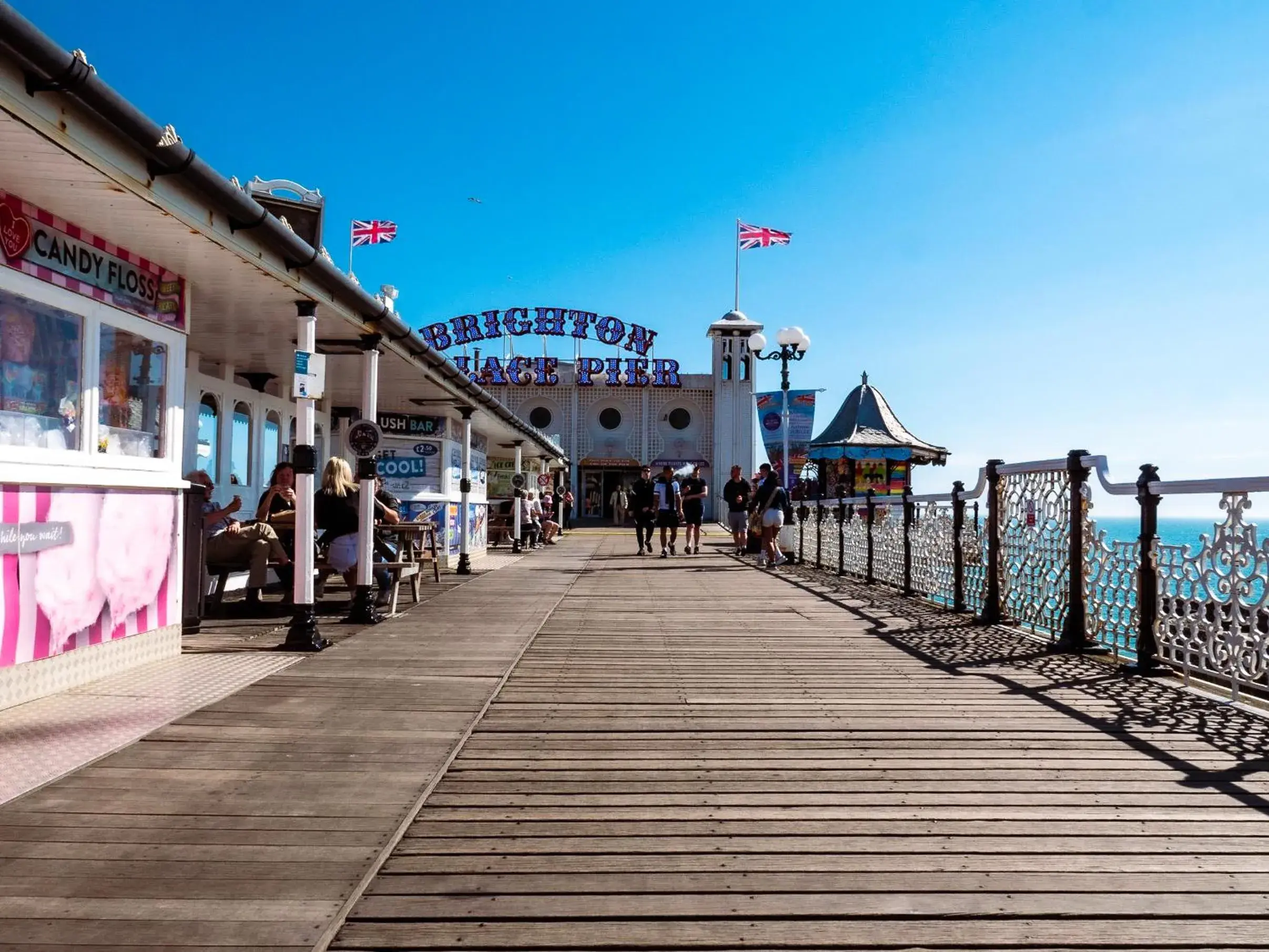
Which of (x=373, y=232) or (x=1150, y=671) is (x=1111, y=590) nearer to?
(x=1150, y=671)

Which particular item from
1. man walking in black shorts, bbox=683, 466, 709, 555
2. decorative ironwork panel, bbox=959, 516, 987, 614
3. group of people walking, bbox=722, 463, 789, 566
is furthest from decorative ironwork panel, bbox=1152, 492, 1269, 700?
man walking in black shorts, bbox=683, 466, 709, 555

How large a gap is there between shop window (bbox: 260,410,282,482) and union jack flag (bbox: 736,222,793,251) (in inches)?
918

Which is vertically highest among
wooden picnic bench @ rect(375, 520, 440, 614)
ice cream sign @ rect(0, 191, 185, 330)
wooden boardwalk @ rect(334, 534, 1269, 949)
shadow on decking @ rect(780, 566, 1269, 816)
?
ice cream sign @ rect(0, 191, 185, 330)

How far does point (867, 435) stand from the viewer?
3372cm

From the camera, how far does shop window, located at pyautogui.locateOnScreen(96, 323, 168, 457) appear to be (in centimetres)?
588

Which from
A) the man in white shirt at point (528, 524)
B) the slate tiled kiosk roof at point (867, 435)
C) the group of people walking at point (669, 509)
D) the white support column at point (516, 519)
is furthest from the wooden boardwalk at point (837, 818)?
the slate tiled kiosk roof at point (867, 435)

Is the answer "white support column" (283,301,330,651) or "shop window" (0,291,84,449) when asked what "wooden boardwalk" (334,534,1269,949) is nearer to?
"white support column" (283,301,330,651)

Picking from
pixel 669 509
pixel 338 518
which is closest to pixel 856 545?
pixel 669 509

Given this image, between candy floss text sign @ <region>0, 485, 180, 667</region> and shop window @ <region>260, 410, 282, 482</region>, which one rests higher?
shop window @ <region>260, 410, 282, 482</region>

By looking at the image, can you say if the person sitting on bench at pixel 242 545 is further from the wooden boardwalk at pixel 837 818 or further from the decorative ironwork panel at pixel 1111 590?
the decorative ironwork panel at pixel 1111 590

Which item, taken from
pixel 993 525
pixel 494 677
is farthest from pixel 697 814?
pixel 993 525

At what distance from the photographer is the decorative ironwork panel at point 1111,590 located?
6.06m

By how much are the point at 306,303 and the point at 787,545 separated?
11.1 meters

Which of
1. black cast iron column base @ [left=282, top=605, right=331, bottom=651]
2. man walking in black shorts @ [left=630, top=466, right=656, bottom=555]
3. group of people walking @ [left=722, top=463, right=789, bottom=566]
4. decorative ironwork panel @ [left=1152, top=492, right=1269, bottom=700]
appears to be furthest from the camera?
man walking in black shorts @ [left=630, top=466, right=656, bottom=555]
